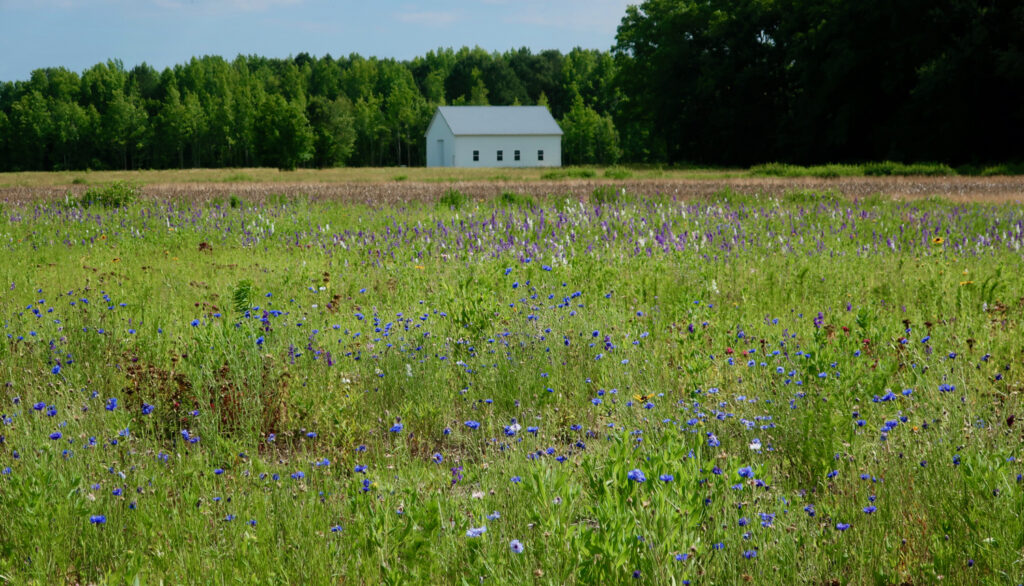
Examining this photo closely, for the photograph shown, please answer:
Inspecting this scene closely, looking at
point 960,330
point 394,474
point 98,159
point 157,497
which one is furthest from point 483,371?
point 98,159

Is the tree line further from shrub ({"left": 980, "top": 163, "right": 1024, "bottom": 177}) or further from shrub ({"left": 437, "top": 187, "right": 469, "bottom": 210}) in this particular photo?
shrub ({"left": 437, "top": 187, "right": 469, "bottom": 210})

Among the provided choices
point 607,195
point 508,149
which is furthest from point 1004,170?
point 508,149

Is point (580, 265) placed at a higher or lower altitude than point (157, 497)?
higher

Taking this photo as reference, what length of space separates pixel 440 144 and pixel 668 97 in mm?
30379

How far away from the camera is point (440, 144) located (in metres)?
83.8

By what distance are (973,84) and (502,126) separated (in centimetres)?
4823

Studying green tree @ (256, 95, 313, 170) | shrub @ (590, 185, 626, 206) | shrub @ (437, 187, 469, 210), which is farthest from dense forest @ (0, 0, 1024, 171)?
shrub @ (437, 187, 469, 210)

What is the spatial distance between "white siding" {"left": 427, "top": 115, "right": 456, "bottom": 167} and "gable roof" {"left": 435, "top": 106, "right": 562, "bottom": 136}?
1.11 m

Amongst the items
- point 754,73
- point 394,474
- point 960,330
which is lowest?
point 394,474

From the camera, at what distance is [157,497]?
3.26 meters

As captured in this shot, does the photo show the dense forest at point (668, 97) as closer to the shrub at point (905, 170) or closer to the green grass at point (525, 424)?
the shrub at point (905, 170)

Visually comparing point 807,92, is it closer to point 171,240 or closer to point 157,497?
point 171,240

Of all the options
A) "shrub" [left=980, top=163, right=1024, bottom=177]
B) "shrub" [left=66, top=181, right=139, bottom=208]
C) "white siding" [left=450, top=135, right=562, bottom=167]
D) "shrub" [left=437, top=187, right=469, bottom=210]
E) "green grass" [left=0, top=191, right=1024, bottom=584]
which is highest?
"white siding" [left=450, top=135, right=562, bottom=167]

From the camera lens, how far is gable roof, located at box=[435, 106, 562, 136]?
7962cm
